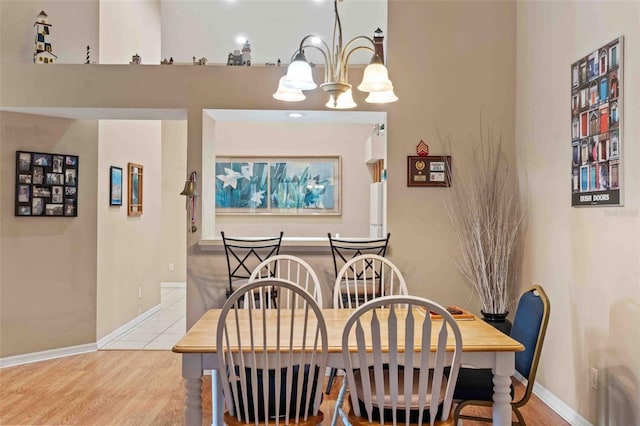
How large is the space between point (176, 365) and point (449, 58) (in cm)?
347

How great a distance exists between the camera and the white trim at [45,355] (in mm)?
3912

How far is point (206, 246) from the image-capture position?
390 centimetres

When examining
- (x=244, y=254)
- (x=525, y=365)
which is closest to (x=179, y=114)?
(x=244, y=254)

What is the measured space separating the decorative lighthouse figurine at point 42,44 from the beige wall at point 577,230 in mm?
3967

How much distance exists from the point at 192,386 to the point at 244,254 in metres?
1.99

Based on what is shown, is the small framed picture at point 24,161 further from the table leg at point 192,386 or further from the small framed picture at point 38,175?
the table leg at point 192,386

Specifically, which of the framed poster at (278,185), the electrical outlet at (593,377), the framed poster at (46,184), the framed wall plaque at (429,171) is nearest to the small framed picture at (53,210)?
the framed poster at (46,184)

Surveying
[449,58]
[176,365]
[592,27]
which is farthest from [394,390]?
[449,58]

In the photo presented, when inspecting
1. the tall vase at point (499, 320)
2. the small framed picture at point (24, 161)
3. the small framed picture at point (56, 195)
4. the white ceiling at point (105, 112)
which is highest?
the white ceiling at point (105, 112)

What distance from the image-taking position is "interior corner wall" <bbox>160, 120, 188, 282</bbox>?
26.1 feet

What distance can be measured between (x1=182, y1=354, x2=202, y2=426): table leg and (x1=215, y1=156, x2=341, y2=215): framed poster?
575 cm

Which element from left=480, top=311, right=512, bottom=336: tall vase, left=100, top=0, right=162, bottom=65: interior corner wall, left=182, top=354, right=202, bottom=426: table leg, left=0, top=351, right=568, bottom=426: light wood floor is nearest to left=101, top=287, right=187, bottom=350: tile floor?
left=0, top=351, right=568, bottom=426: light wood floor

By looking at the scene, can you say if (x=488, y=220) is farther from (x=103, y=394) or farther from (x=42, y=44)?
(x=42, y=44)

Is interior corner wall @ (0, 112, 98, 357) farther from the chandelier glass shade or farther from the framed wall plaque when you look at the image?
the framed wall plaque
